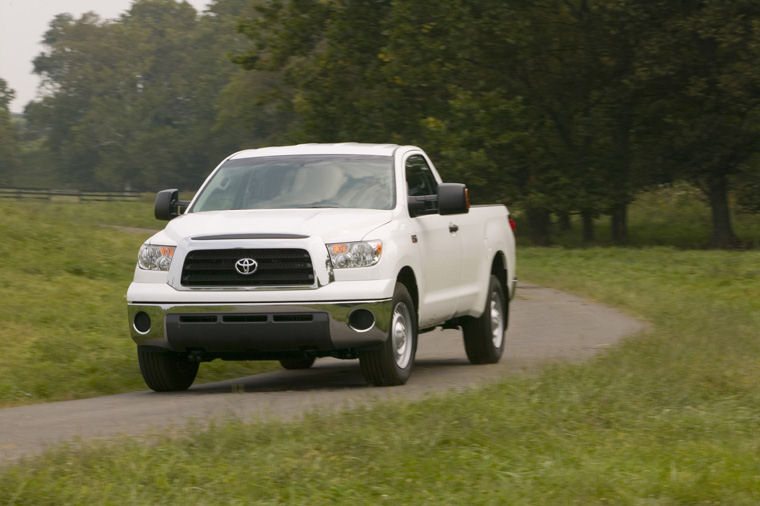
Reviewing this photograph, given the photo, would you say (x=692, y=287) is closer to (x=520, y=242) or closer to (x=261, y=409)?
(x=261, y=409)

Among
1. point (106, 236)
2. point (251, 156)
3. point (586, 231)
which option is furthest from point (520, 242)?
point (251, 156)

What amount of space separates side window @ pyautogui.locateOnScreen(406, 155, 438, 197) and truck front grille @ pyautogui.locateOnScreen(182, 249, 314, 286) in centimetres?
199

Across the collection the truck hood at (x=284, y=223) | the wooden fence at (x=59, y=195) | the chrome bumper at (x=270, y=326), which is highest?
the truck hood at (x=284, y=223)

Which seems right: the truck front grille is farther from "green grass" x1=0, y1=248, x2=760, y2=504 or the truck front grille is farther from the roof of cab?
the roof of cab

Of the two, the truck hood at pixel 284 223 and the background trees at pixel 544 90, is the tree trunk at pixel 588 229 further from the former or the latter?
the truck hood at pixel 284 223

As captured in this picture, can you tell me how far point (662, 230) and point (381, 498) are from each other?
141 feet

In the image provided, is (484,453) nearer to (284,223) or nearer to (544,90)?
(284,223)

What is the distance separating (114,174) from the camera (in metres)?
110

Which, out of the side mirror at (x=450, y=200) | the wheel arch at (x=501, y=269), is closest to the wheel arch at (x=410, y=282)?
the side mirror at (x=450, y=200)

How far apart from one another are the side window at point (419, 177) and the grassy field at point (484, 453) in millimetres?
2353

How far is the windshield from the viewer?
11562 mm

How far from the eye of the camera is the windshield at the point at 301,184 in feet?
37.9

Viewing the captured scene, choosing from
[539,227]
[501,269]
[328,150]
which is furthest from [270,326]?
[539,227]

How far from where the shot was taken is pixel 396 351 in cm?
1091
